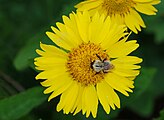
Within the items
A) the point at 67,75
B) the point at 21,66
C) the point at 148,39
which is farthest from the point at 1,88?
the point at 148,39

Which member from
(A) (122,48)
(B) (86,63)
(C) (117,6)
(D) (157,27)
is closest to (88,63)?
(B) (86,63)

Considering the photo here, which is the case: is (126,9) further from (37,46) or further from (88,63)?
(37,46)

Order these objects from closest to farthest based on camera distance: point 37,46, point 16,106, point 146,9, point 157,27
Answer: point 146,9 < point 16,106 < point 37,46 < point 157,27

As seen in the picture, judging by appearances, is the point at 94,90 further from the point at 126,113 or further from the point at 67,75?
the point at 126,113

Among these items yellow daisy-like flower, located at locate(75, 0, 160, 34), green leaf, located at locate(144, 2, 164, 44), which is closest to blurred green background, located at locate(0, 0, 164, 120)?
green leaf, located at locate(144, 2, 164, 44)

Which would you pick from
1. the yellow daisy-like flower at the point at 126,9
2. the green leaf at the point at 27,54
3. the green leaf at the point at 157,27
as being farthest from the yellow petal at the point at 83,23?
the green leaf at the point at 157,27

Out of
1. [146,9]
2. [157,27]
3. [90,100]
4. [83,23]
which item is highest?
[83,23]

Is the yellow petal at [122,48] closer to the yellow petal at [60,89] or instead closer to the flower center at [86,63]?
the flower center at [86,63]
